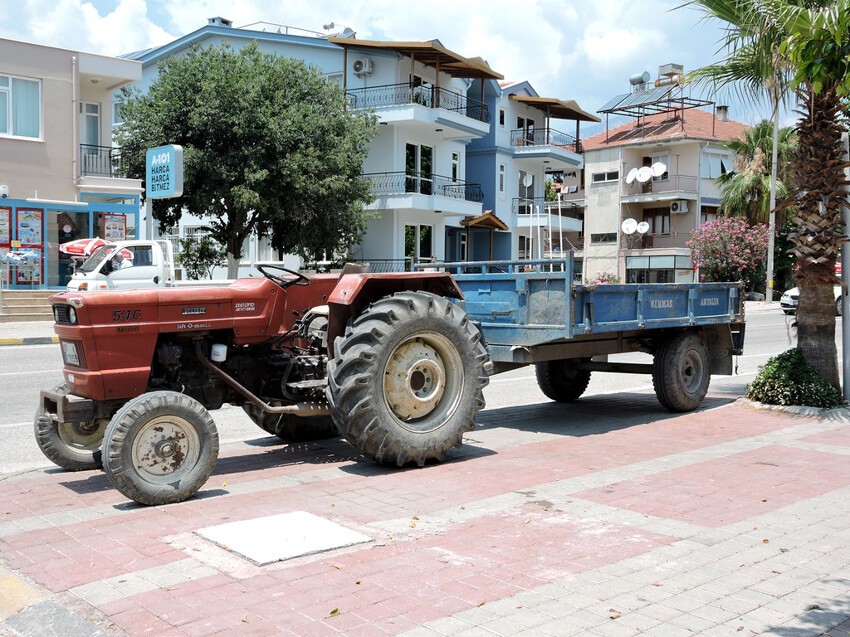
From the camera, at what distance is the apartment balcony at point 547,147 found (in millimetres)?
44219

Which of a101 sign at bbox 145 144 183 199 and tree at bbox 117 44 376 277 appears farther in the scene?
tree at bbox 117 44 376 277

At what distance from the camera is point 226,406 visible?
10.8 meters

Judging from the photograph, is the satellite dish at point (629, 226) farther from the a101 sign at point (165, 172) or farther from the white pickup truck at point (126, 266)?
the white pickup truck at point (126, 266)

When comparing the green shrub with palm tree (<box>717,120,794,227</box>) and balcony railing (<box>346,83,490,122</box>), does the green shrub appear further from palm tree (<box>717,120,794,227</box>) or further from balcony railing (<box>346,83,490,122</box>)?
palm tree (<box>717,120,794,227</box>)

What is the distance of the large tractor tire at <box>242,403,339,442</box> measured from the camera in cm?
824

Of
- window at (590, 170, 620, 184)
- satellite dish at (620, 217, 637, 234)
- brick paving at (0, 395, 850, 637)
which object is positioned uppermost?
window at (590, 170, 620, 184)

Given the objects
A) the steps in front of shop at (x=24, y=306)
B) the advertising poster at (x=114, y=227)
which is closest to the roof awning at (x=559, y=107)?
the advertising poster at (x=114, y=227)

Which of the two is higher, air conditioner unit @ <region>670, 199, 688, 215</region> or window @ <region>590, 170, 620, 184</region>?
window @ <region>590, 170, 620, 184</region>

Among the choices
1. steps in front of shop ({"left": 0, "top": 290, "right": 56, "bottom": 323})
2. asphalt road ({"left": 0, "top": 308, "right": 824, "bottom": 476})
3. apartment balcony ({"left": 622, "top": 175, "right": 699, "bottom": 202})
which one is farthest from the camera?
apartment balcony ({"left": 622, "top": 175, "right": 699, "bottom": 202})

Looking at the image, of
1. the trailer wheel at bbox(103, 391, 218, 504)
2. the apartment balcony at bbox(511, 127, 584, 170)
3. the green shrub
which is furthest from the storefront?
the apartment balcony at bbox(511, 127, 584, 170)

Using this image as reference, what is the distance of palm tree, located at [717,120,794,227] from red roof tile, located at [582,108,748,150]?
532cm

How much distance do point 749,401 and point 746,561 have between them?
6571mm

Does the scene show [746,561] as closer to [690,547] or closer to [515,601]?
[690,547]

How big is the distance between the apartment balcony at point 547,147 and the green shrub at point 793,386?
112 ft
